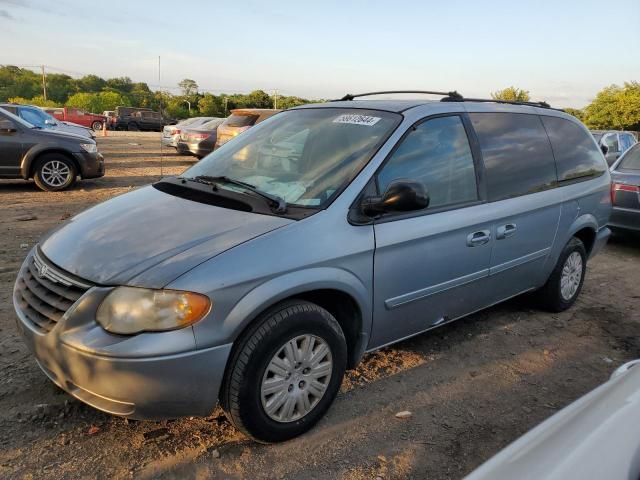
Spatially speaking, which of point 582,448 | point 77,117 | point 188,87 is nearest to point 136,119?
point 77,117

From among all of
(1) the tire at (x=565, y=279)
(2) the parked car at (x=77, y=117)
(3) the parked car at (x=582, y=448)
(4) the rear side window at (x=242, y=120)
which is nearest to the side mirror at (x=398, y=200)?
(3) the parked car at (x=582, y=448)

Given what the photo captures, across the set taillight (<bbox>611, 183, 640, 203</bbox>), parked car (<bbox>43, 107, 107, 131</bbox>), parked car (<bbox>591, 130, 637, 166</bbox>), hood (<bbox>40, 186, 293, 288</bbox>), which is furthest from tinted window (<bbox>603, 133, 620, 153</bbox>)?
parked car (<bbox>43, 107, 107, 131</bbox>)

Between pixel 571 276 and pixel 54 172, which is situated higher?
pixel 54 172

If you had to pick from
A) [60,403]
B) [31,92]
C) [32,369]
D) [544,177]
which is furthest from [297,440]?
[31,92]

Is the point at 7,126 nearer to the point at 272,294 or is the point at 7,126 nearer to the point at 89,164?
the point at 89,164

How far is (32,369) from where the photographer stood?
3.22 meters

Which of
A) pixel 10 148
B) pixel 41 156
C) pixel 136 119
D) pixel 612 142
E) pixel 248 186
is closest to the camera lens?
pixel 248 186

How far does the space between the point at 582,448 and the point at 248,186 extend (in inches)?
87.8

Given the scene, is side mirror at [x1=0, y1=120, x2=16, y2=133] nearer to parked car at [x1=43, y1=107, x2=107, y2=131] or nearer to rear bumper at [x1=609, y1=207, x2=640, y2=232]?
rear bumper at [x1=609, y1=207, x2=640, y2=232]

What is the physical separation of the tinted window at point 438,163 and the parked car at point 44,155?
8095 millimetres

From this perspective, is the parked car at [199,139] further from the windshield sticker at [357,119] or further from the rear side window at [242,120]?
the windshield sticker at [357,119]

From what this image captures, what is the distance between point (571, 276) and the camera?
4.71 meters

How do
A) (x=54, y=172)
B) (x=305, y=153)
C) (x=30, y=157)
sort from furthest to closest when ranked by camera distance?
(x=54, y=172) → (x=30, y=157) → (x=305, y=153)

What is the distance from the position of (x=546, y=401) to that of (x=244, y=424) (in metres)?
1.95
